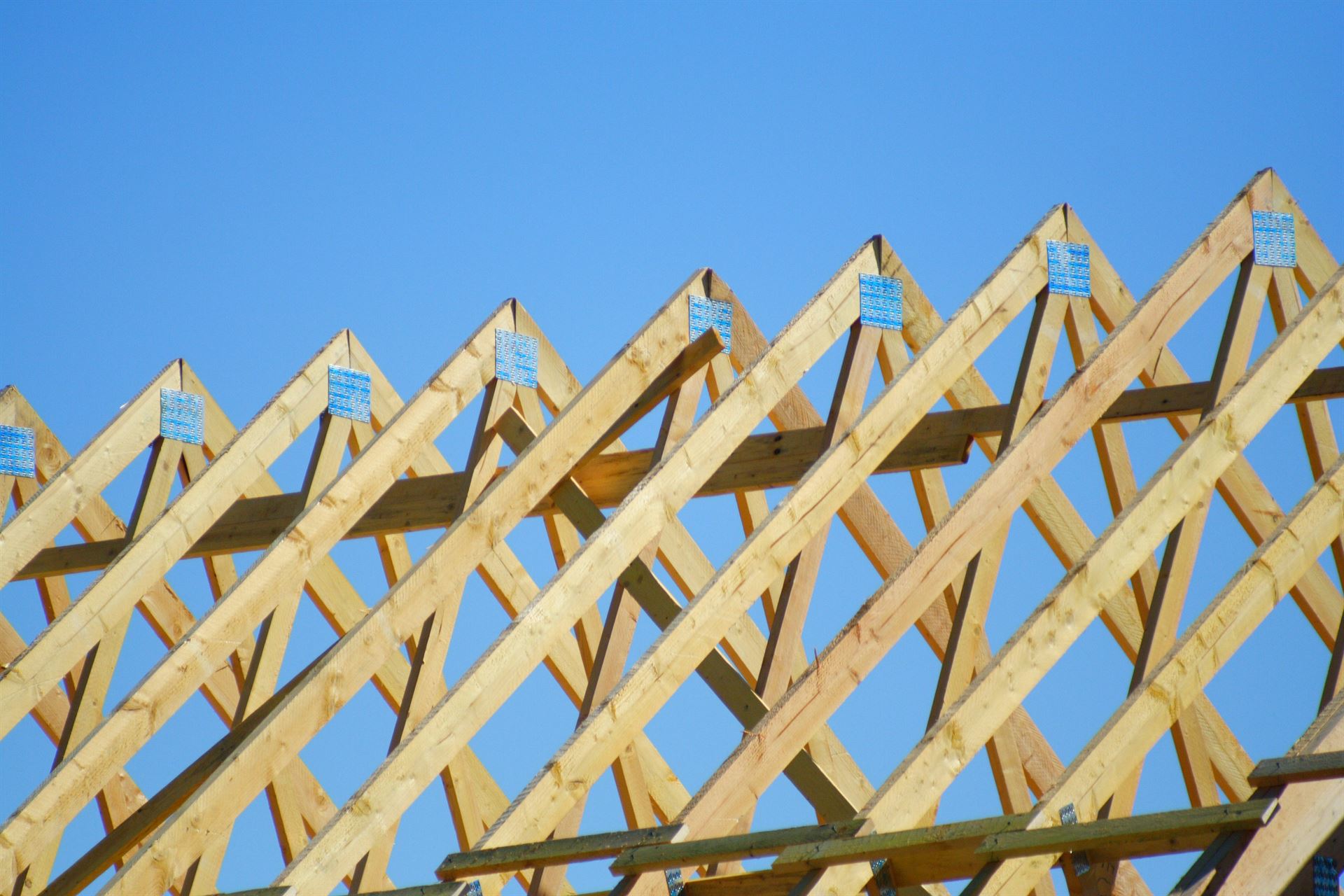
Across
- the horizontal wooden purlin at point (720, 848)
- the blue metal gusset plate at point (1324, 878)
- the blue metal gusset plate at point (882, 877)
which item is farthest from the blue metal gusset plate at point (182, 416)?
the blue metal gusset plate at point (1324, 878)

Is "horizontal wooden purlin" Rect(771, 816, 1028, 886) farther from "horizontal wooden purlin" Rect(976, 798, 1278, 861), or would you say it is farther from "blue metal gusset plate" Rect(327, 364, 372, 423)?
"blue metal gusset plate" Rect(327, 364, 372, 423)

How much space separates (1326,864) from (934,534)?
161cm

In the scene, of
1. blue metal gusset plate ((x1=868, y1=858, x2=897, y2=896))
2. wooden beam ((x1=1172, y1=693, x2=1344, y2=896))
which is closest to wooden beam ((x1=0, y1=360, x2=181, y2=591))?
blue metal gusset plate ((x1=868, y1=858, x2=897, y2=896))

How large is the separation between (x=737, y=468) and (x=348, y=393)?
1957mm

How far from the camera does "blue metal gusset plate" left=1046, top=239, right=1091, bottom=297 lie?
755 cm

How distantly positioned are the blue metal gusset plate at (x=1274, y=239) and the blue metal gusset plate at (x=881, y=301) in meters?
1.41

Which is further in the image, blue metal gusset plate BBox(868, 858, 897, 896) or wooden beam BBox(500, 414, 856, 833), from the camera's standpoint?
wooden beam BBox(500, 414, 856, 833)

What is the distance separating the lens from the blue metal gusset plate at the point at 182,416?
9141 mm

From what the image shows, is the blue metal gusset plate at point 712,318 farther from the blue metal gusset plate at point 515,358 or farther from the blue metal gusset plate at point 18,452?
the blue metal gusset plate at point 18,452

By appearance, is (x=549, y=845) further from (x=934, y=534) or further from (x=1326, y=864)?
(x=1326, y=864)

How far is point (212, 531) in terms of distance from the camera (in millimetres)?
9422

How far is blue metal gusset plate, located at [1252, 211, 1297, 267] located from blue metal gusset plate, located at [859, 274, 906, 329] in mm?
1413

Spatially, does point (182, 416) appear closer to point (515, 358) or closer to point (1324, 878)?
point (515, 358)

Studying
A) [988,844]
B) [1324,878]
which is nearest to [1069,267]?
[1324,878]
